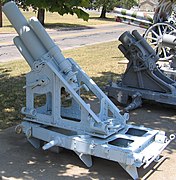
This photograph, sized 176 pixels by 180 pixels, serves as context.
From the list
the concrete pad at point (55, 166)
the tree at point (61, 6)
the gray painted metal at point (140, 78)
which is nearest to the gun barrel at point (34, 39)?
the tree at point (61, 6)

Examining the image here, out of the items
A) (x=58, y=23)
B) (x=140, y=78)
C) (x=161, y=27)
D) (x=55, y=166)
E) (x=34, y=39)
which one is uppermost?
(x=34, y=39)

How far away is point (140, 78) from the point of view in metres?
7.59

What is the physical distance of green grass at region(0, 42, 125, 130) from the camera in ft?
22.8

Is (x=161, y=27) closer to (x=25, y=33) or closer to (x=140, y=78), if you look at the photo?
(x=140, y=78)

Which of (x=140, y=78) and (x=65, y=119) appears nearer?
(x=65, y=119)

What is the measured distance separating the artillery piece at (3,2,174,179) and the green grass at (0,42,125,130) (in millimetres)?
1321

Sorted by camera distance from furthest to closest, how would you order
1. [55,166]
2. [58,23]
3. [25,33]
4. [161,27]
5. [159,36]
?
1. [58,23]
2. [161,27]
3. [159,36]
4. [25,33]
5. [55,166]

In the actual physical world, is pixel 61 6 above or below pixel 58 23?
above

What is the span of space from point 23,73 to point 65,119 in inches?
233

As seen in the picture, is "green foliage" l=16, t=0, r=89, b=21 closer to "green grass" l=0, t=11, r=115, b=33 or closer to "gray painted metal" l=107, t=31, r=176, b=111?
"gray painted metal" l=107, t=31, r=176, b=111

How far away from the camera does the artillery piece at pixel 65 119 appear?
179 inches

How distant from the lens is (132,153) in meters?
4.24

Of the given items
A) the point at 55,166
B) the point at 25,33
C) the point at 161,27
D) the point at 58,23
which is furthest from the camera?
the point at 58,23

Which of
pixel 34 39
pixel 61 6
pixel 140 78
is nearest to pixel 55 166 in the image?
pixel 34 39
